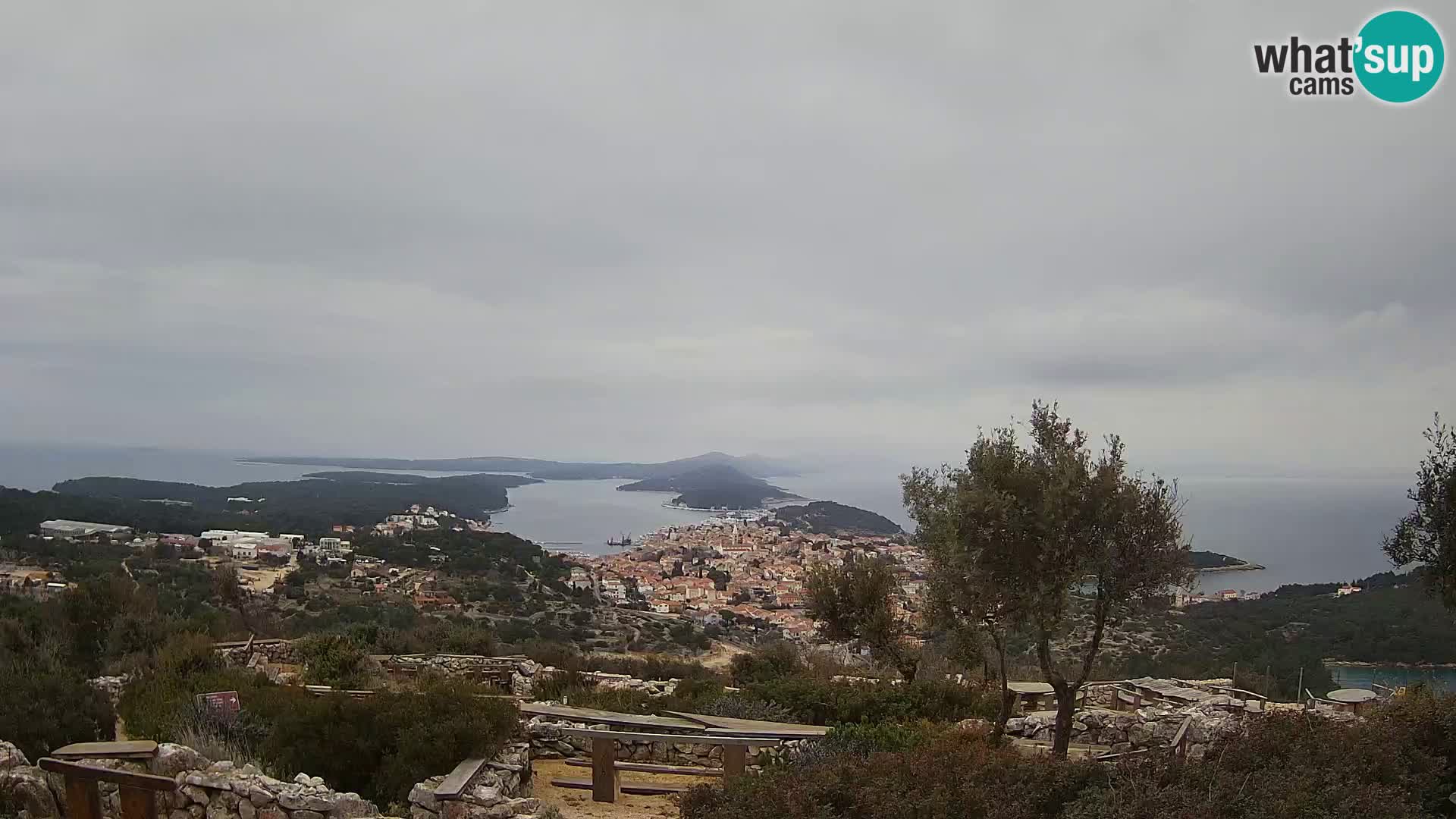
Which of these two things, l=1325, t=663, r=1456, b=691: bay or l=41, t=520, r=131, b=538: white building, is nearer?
l=1325, t=663, r=1456, b=691: bay

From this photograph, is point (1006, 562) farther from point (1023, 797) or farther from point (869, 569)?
point (869, 569)

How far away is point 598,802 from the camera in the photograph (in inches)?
312

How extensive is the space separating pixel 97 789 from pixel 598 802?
4.27 meters

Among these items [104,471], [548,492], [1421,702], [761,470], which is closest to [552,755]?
[1421,702]

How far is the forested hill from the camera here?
37.3 m

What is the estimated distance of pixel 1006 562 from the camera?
8.07 metres

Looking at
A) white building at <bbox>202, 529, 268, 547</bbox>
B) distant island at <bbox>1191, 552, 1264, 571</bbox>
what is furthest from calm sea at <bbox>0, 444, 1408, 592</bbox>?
white building at <bbox>202, 529, 268, 547</bbox>

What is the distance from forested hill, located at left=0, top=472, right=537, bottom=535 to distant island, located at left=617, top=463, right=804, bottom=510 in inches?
978

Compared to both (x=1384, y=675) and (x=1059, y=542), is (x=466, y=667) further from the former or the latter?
(x=1384, y=675)

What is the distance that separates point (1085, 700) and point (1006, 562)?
21.7 feet

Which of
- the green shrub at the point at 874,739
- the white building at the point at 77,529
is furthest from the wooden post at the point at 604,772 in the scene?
the white building at the point at 77,529

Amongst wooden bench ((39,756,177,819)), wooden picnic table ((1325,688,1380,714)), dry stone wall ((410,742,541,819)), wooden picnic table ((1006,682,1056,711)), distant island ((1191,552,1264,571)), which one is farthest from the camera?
distant island ((1191,552,1264,571))

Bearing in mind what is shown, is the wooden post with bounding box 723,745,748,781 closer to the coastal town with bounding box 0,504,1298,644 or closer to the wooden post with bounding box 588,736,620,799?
the wooden post with bounding box 588,736,620,799

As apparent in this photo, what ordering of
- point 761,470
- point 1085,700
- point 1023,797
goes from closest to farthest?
point 1023,797 → point 1085,700 → point 761,470
